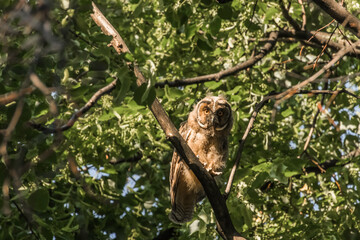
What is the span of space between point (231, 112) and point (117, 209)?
145 cm

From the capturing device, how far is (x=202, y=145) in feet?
14.1

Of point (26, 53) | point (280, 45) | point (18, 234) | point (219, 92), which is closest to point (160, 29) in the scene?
point (219, 92)

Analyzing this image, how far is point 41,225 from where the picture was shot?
9.61 feet

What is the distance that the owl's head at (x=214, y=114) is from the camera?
414cm

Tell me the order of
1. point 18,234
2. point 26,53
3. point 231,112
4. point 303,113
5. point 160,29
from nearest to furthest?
point 26,53, point 18,234, point 231,112, point 160,29, point 303,113

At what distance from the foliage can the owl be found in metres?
0.09

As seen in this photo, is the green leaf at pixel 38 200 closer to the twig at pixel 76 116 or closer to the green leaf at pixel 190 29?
the twig at pixel 76 116

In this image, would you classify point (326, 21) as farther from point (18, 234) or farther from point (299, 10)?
point (18, 234)

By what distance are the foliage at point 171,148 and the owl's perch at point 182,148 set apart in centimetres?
12

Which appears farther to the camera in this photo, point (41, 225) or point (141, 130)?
point (141, 130)

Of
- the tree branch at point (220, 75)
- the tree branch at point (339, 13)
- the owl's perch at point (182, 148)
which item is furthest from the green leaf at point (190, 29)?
the tree branch at point (339, 13)

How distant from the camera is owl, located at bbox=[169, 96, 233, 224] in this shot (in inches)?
165

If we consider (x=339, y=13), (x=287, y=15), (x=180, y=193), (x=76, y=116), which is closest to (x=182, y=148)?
(x=76, y=116)

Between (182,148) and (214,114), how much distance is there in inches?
58.6
